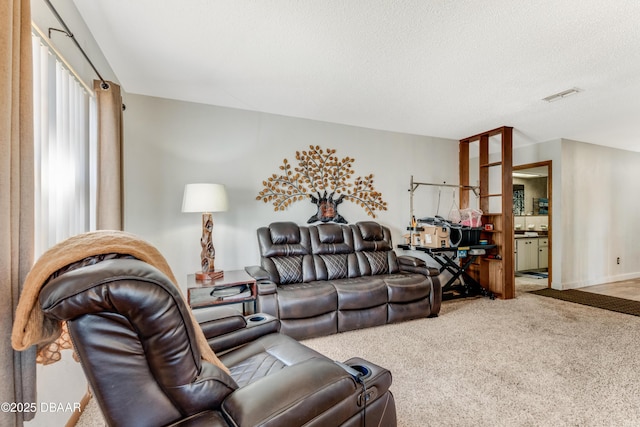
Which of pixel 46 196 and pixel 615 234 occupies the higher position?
pixel 46 196

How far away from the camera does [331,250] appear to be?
3584 millimetres

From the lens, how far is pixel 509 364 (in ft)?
7.72

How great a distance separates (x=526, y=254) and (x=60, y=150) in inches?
296

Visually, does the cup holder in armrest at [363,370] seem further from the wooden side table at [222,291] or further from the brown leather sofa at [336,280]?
the wooden side table at [222,291]

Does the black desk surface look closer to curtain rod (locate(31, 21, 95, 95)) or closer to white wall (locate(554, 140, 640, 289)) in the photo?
white wall (locate(554, 140, 640, 289))

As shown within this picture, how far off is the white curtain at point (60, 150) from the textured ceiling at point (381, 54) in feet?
1.91

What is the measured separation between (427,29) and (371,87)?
3.18 ft

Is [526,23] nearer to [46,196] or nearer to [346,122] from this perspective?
[346,122]

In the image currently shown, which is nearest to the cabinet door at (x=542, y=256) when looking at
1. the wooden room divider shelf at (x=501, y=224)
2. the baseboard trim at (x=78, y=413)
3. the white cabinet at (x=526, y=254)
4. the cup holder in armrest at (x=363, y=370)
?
the white cabinet at (x=526, y=254)

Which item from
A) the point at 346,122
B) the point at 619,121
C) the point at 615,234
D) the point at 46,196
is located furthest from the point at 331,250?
the point at 615,234

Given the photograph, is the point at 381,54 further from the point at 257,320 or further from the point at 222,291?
the point at 222,291

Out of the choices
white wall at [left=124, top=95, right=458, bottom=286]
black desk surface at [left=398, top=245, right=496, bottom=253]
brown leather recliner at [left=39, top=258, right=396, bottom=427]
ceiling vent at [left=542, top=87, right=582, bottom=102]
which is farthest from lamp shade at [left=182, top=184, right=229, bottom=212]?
ceiling vent at [left=542, top=87, right=582, bottom=102]

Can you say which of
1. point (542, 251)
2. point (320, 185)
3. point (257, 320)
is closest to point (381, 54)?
point (320, 185)

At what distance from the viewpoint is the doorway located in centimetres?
618
